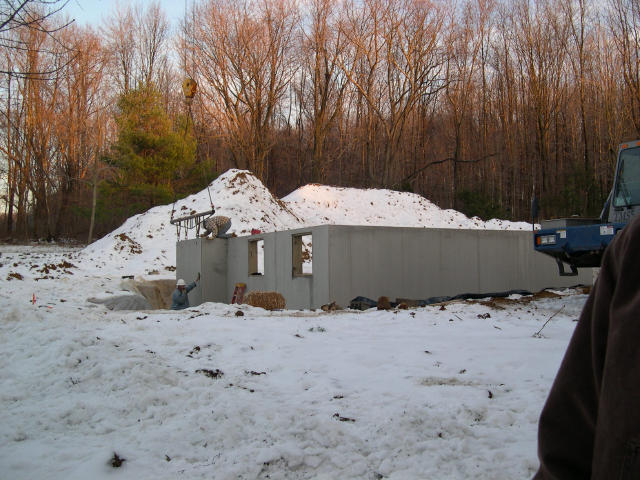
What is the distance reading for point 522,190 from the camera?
3819 cm

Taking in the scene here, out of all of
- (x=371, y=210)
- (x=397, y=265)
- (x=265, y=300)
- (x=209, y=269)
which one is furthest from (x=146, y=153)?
(x=397, y=265)

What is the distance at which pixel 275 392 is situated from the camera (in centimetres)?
498

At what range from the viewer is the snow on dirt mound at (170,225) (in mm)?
20594

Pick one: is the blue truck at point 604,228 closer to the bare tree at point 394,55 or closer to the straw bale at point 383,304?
the straw bale at point 383,304

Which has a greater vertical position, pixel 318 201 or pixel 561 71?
pixel 561 71

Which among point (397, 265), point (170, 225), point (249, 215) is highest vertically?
point (249, 215)

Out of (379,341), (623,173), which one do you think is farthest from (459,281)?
(379,341)

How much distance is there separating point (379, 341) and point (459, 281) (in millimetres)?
7288

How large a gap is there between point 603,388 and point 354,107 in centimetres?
4313

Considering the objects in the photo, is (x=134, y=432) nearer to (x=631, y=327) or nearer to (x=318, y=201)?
(x=631, y=327)

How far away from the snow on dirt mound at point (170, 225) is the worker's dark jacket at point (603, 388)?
19576mm

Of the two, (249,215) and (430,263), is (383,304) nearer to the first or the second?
(430,263)

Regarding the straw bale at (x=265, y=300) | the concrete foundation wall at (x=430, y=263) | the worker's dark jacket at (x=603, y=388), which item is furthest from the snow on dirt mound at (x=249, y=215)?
the worker's dark jacket at (x=603, y=388)

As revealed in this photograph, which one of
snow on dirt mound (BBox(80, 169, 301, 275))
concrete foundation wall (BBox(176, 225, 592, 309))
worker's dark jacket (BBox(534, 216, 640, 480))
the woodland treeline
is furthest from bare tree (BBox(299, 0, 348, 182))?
worker's dark jacket (BBox(534, 216, 640, 480))
